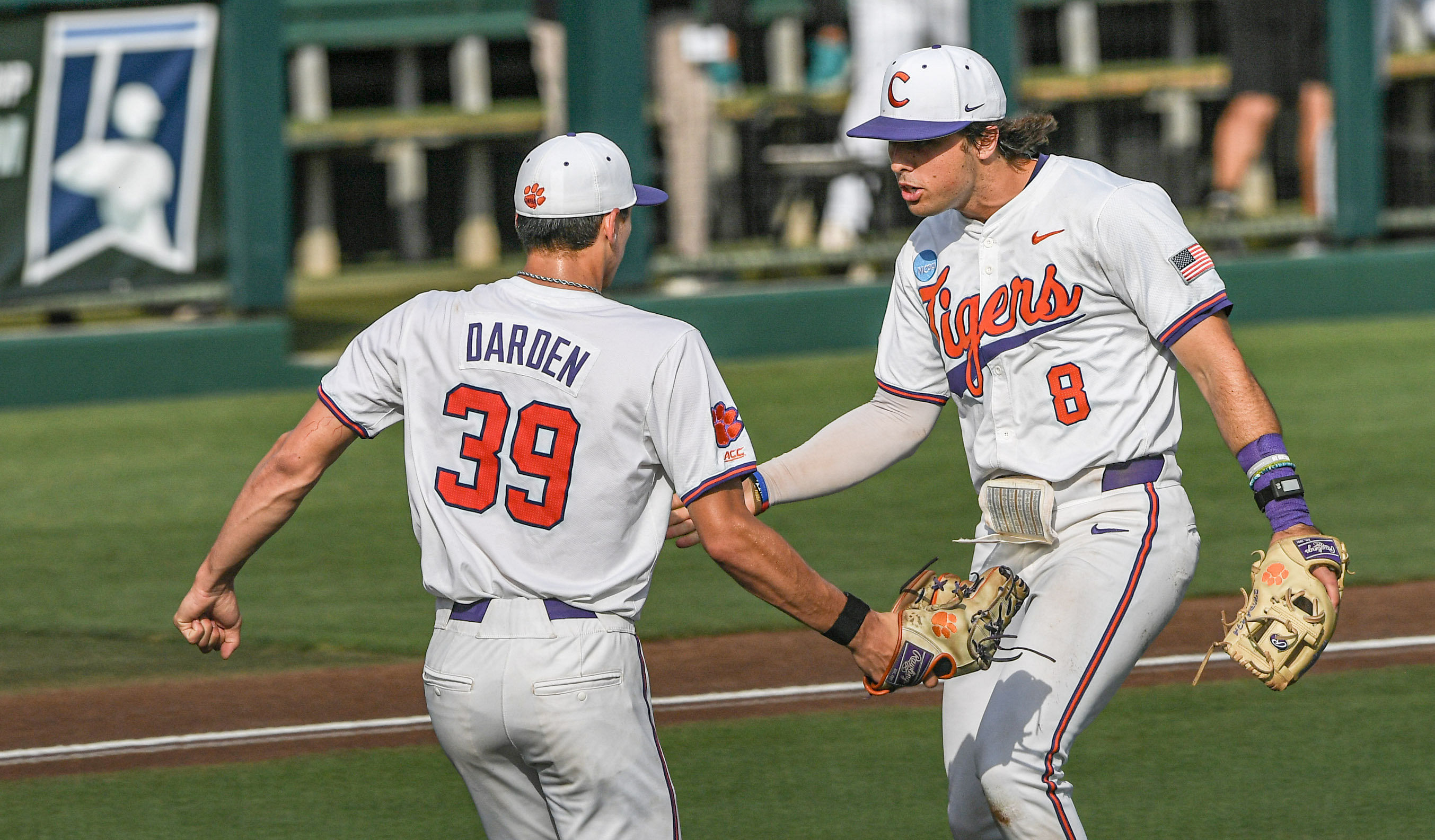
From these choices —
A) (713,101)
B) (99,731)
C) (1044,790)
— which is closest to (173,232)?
(713,101)

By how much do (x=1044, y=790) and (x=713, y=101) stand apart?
9.47 m

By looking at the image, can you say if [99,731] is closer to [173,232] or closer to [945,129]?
[945,129]

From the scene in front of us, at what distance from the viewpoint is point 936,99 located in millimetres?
4258

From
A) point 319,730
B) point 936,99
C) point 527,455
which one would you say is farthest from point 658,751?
point 319,730

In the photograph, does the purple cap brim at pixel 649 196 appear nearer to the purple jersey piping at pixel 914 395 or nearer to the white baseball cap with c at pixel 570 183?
the white baseball cap with c at pixel 570 183

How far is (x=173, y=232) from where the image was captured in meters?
11.4

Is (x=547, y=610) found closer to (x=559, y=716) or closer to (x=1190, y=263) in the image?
(x=559, y=716)

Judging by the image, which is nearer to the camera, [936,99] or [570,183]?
[570,183]

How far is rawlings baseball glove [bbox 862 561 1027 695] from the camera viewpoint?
3.85 meters

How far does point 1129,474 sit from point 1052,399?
24cm

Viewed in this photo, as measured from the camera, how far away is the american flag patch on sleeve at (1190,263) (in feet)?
13.4

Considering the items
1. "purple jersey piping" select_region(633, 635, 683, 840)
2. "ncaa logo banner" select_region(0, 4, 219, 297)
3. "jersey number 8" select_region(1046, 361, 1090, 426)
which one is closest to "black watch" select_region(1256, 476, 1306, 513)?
"jersey number 8" select_region(1046, 361, 1090, 426)

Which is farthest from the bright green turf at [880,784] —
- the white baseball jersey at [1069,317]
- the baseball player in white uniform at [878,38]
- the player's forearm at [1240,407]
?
the baseball player in white uniform at [878,38]

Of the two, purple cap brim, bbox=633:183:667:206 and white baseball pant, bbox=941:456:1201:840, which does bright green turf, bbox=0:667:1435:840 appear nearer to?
white baseball pant, bbox=941:456:1201:840
